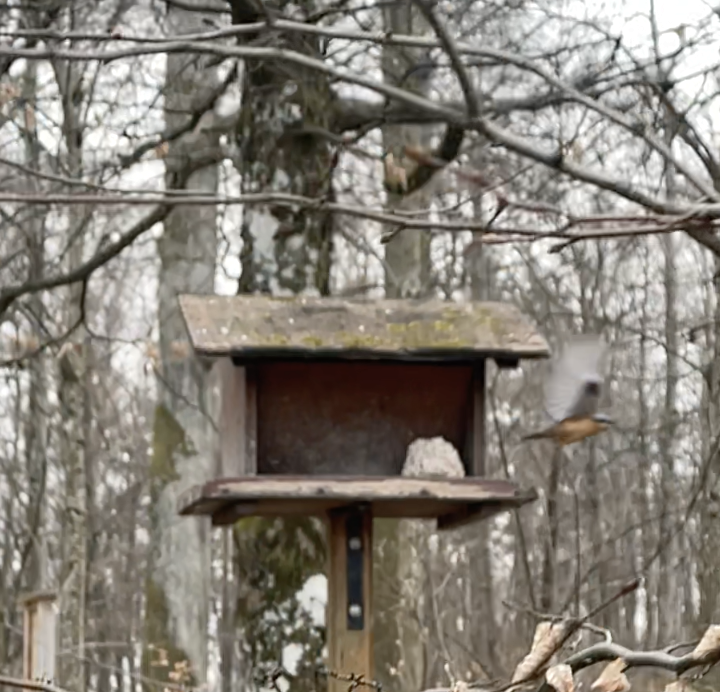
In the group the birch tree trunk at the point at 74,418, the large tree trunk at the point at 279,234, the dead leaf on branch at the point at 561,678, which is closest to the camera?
the dead leaf on branch at the point at 561,678

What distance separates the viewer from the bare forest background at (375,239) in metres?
4.60

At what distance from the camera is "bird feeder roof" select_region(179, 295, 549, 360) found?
4801mm

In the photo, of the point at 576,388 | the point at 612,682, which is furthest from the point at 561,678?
the point at 576,388

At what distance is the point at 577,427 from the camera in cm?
476

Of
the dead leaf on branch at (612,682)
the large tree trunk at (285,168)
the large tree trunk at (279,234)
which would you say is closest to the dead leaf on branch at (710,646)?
the dead leaf on branch at (612,682)

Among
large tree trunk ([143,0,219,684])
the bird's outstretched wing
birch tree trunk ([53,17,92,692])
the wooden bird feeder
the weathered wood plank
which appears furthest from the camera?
birch tree trunk ([53,17,92,692])

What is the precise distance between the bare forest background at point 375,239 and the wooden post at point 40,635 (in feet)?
4.15

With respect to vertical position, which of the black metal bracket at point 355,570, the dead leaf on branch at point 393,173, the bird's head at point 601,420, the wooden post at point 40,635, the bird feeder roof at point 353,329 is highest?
the dead leaf on branch at point 393,173

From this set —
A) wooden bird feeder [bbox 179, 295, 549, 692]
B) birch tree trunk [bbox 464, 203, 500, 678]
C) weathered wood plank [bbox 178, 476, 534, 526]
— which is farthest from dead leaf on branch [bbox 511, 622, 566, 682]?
birch tree trunk [bbox 464, 203, 500, 678]

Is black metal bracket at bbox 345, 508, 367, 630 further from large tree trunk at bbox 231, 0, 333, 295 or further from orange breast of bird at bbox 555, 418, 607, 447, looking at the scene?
large tree trunk at bbox 231, 0, 333, 295

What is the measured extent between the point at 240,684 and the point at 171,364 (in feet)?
12.6

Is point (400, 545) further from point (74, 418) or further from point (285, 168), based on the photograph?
point (74, 418)

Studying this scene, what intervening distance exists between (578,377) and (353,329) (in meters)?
0.74

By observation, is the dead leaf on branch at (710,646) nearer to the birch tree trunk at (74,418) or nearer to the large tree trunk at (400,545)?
the large tree trunk at (400,545)
